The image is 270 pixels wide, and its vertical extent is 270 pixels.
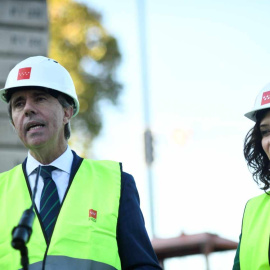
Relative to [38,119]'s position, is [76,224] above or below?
below

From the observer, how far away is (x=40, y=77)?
5.21 meters

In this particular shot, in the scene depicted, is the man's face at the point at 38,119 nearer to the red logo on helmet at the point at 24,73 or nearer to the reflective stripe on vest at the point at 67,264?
the red logo on helmet at the point at 24,73

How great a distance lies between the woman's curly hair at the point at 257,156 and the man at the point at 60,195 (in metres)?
0.85

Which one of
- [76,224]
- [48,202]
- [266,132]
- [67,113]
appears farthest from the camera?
[67,113]

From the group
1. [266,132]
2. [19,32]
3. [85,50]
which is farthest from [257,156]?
[85,50]

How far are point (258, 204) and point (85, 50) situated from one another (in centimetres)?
2109

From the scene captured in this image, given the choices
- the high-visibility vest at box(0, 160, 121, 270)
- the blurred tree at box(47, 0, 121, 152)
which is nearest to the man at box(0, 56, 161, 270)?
the high-visibility vest at box(0, 160, 121, 270)

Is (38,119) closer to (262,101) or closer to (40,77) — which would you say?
(40,77)

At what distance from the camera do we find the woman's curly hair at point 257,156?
534 centimetres

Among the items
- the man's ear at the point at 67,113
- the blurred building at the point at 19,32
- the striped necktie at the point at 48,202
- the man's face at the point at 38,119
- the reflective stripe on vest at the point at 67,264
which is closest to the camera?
the reflective stripe on vest at the point at 67,264

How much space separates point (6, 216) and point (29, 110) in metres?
0.66

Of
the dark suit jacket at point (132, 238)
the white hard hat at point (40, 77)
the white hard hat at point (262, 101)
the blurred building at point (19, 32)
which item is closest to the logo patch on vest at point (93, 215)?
the dark suit jacket at point (132, 238)

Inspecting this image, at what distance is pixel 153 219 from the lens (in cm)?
1834

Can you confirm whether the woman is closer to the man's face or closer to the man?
the man
